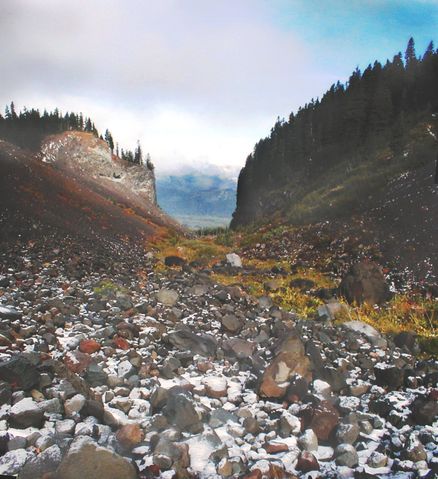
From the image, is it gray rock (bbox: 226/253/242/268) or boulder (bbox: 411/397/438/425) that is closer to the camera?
boulder (bbox: 411/397/438/425)

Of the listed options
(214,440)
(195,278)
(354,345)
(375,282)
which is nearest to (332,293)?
(375,282)

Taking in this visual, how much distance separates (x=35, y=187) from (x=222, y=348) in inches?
Answer: 1054

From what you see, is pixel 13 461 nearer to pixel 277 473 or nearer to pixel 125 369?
pixel 125 369

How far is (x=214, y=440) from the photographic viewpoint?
13.1 ft

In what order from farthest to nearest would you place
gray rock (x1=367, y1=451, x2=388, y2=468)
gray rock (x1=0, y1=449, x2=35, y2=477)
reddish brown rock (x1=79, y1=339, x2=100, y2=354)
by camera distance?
reddish brown rock (x1=79, y1=339, x2=100, y2=354) < gray rock (x1=367, y1=451, x2=388, y2=468) < gray rock (x1=0, y1=449, x2=35, y2=477)

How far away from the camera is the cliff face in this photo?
90.4 m

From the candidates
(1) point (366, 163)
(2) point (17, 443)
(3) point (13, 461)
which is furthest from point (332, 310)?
(1) point (366, 163)

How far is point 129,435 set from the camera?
155 inches

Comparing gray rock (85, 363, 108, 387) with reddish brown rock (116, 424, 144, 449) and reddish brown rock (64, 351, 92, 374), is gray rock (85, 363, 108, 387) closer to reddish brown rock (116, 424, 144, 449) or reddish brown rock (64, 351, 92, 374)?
reddish brown rock (64, 351, 92, 374)

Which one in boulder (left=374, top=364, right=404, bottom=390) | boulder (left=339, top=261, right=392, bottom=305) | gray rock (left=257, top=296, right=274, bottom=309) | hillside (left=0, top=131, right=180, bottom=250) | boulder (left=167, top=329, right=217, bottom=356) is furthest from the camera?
hillside (left=0, top=131, right=180, bottom=250)

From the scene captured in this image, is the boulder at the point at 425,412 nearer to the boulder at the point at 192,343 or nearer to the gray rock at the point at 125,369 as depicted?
the boulder at the point at 192,343

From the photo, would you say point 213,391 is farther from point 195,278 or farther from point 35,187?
point 35,187

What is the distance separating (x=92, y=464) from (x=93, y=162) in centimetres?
9965

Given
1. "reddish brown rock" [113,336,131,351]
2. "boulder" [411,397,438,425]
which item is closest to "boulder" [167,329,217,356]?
"reddish brown rock" [113,336,131,351]
